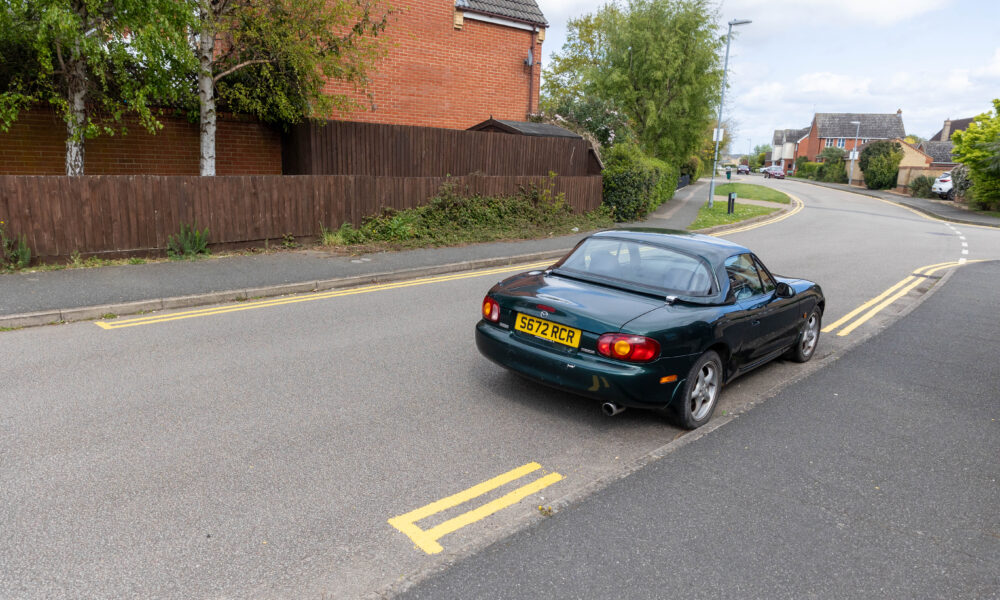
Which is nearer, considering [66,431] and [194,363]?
[66,431]

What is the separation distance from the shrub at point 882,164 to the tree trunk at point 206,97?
52136 mm

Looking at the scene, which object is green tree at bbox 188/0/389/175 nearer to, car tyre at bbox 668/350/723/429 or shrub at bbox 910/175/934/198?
car tyre at bbox 668/350/723/429

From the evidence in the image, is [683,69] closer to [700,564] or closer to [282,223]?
[282,223]

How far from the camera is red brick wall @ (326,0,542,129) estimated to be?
17.9m

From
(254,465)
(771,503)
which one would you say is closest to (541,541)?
(771,503)

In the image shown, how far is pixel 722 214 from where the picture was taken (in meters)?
23.9

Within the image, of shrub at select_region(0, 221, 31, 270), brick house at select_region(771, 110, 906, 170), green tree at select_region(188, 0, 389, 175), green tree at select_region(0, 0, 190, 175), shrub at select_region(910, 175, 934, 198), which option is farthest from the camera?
brick house at select_region(771, 110, 906, 170)

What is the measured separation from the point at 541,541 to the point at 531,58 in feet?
67.4

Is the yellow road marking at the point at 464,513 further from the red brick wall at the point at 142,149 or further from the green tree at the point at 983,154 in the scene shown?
the green tree at the point at 983,154

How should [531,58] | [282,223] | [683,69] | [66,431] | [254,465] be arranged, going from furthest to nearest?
[683,69] → [531,58] → [282,223] → [66,431] → [254,465]

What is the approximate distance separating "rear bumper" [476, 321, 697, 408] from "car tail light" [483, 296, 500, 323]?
0.40 m

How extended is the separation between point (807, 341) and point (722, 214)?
1855 centimetres

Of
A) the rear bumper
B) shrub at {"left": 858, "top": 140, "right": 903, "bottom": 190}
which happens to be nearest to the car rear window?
the rear bumper

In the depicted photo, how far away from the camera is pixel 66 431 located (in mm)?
4195
